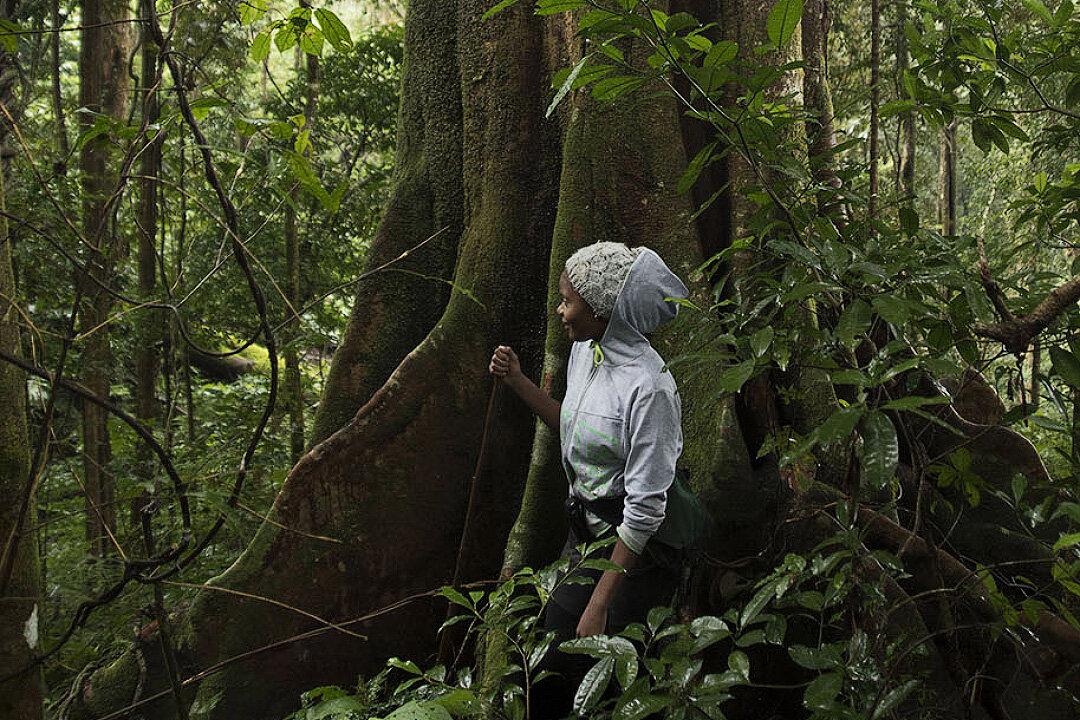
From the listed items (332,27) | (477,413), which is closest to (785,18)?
(332,27)

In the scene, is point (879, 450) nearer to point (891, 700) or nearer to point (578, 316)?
point (891, 700)

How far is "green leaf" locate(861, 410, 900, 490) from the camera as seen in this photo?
1.58 meters

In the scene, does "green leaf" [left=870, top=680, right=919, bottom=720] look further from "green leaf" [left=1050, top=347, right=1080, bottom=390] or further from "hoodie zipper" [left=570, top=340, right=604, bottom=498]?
"hoodie zipper" [left=570, top=340, right=604, bottom=498]

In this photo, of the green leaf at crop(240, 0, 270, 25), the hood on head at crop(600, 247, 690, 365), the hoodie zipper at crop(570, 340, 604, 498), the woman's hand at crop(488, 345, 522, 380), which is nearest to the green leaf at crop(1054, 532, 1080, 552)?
the hood on head at crop(600, 247, 690, 365)

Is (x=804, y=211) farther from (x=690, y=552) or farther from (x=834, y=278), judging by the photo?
(x=690, y=552)

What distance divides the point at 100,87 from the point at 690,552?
5675mm

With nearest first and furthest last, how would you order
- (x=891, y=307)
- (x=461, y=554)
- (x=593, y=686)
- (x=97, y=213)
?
(x=891, y=307)
(x=593, y=686)
(x=461, y=554)
(x=97, y=213)

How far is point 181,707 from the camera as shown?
A: 190 cm

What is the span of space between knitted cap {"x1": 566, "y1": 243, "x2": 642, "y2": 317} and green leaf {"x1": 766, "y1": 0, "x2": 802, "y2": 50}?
1.00m

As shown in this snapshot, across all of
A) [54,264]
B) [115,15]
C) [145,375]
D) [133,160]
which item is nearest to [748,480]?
[133,160]

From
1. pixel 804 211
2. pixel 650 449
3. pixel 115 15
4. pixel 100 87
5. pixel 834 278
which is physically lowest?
pixel 650 449

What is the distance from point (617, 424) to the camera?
2559 mm

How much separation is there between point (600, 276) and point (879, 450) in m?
1.19

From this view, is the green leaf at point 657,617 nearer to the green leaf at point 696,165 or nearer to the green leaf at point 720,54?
the green leaf at point 696,165
